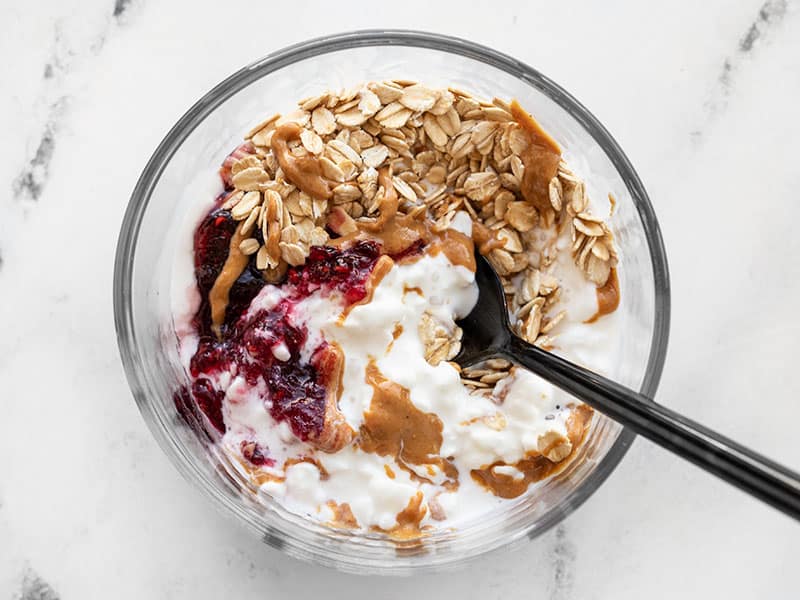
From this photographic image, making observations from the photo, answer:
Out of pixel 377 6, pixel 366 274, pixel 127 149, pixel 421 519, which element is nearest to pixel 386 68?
pixel 377 6

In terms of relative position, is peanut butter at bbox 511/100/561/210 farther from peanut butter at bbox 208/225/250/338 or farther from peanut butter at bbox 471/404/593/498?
peanut butter at bbox 208/225/250/338

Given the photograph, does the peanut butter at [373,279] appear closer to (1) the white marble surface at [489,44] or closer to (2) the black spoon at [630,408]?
(2) the black spoon at [630,408]

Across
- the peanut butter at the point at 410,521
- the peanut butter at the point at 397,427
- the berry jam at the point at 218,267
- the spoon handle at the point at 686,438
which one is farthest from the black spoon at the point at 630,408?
the berry jam at the point at 218,267

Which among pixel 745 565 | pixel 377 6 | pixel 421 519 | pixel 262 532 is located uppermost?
pixel 377 6

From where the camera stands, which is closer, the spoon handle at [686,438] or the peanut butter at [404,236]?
the spoon handle at [686,438]

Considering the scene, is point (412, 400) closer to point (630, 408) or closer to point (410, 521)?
point (410, 521)

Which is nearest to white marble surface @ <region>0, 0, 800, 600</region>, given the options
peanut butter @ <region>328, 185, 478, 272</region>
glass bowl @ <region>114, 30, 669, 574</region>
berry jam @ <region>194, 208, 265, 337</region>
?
glass bowl @ <region>114, 30, 669, 574</region>

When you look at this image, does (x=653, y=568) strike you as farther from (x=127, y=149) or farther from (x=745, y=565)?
(x=127, y=149)
